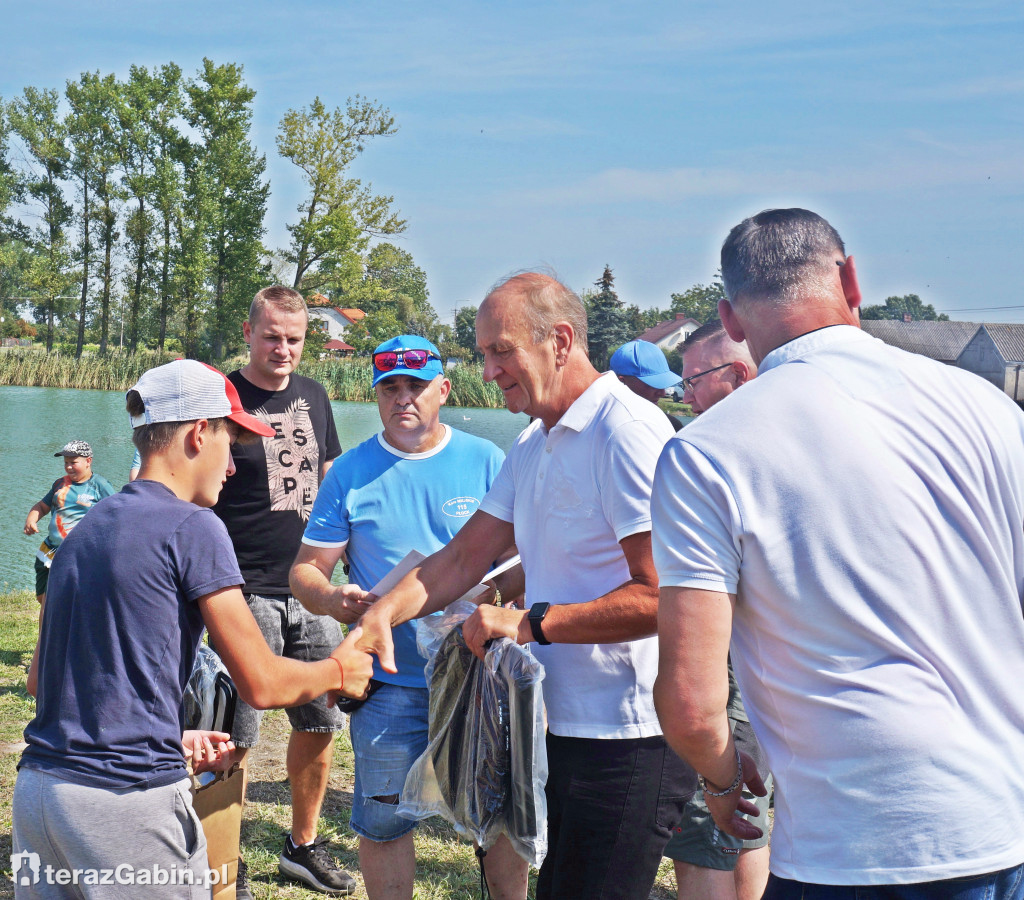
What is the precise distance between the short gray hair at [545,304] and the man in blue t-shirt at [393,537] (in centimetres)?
96

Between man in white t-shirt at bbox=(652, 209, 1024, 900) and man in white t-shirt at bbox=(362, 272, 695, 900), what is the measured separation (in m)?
0.68

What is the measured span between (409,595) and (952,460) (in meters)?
1.85

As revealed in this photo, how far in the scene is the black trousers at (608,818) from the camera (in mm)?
2445

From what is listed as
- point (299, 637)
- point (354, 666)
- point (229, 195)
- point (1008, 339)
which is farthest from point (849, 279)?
point (1008, 339)

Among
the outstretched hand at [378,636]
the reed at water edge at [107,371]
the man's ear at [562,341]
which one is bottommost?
the outstretched hand at [378,636]

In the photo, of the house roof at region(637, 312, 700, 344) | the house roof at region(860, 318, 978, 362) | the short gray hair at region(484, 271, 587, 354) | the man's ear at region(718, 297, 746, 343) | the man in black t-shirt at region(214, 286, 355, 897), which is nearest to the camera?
the man's ear at region(718, 297, 746, 343)

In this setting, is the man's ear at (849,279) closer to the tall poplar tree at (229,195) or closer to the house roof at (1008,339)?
the tall poplar tree at (229,195)

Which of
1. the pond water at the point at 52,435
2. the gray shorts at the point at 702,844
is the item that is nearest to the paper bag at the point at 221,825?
the gray shorts at the point at 702,844

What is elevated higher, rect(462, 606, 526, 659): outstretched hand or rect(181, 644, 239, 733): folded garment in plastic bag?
rect(462, 606, 526, 659): outstretched hand

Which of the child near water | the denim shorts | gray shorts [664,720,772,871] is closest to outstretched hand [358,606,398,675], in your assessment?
the denim shorts

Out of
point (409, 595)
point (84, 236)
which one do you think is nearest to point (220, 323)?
point (84, 236)

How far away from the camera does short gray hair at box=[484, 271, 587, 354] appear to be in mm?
2689

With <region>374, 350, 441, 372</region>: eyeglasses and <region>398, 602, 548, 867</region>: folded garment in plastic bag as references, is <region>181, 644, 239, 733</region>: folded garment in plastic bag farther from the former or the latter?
<region>374, 350, 441, 372</region>: eyeglasses

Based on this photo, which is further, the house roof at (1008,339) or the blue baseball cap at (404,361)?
the house roof at (1008,339)
